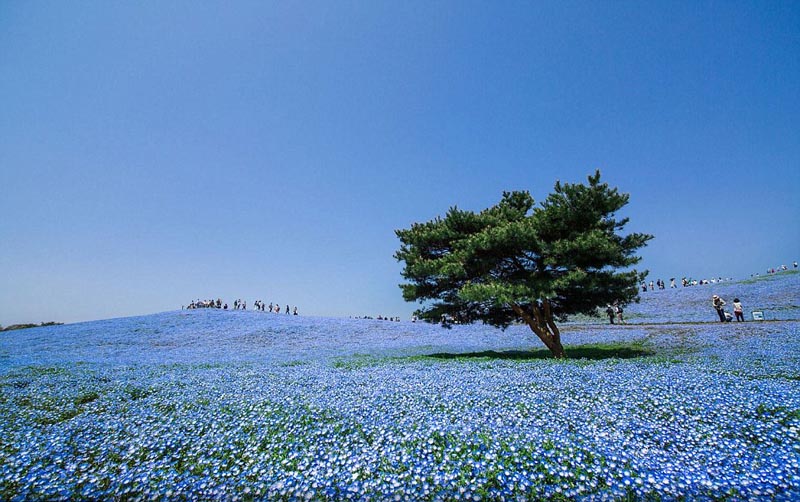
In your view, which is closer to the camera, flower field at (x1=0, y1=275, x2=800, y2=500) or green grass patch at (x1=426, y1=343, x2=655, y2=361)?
flower field at (x1=0, y1=275, x2=800, y2=500)

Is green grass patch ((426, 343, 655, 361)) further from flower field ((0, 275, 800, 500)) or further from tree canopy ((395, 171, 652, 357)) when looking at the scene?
flower field ((0, 275, 800, 500))

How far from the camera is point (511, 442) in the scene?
595 centimetres

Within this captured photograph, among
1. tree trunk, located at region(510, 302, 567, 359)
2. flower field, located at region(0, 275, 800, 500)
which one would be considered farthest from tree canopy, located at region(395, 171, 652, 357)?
flower field, located at region(0, 275, 800, 500)

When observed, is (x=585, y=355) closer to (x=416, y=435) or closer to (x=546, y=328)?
(x=546, y=328)

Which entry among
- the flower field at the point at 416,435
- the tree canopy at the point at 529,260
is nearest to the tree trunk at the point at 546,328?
the tree canopy at the point at 529,260

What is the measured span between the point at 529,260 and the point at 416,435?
1275 cm

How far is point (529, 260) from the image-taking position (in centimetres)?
1712

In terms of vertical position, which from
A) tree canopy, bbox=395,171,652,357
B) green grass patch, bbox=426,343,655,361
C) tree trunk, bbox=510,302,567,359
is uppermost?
tree canopy, bbox=395,171,652,357

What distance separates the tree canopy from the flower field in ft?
14.0

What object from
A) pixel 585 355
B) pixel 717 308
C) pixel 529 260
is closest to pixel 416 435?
pixel 529 260

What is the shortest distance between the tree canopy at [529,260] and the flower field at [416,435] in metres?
4.28

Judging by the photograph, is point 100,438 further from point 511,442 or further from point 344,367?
point 344,367

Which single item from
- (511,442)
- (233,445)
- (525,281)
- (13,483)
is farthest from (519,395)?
(13,483)

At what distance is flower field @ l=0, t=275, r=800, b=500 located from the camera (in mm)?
4980
